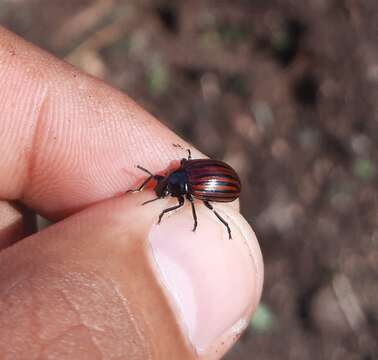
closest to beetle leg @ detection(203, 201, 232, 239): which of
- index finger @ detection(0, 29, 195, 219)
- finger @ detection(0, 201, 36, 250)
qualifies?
index finger @ detection(0, 29, 195, 219)

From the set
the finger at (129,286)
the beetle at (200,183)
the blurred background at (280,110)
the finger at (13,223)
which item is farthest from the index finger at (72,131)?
the blurred background at (280,110)

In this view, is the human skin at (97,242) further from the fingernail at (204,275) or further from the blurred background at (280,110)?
the blurred background at (280,110)

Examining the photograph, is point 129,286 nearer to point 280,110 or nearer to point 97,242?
point 97,242

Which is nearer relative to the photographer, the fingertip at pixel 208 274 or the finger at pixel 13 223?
the fingertip at pixel 208 274

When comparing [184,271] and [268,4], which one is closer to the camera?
[184,271]

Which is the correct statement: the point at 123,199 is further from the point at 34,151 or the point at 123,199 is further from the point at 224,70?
the point at 224,70

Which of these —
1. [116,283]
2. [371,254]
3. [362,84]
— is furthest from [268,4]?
[116,283]
